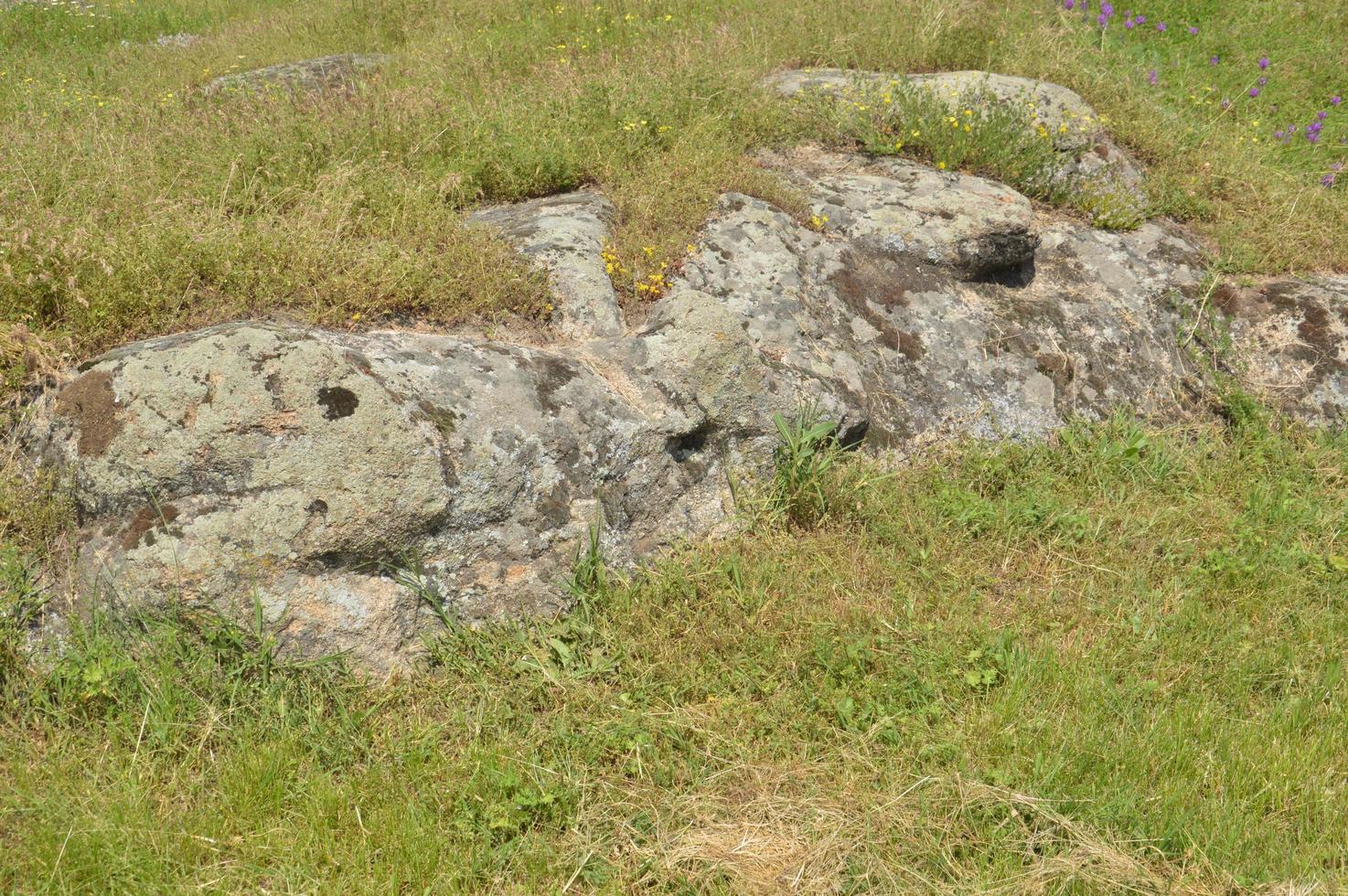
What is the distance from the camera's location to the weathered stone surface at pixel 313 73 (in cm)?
833

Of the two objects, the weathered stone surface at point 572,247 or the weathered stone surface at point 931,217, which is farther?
the weathered stone surface at point 931,217

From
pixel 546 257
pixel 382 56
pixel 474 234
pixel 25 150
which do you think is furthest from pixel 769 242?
pixel 382 56

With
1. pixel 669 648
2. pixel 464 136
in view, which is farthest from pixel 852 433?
pixel 464 136

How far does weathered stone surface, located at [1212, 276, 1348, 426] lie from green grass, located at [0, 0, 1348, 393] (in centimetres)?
35

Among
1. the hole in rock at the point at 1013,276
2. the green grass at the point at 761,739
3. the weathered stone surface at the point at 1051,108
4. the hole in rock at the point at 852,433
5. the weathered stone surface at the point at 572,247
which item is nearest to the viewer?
the green grass at the point at 761,739

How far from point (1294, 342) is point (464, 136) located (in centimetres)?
559

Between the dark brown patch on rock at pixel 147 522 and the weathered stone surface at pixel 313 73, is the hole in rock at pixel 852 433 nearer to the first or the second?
the dark brown patch on rock at pixel 147 522

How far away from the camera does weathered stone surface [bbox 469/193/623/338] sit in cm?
521

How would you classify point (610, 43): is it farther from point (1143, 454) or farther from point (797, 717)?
point (797, 717)

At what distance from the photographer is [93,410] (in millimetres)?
3920

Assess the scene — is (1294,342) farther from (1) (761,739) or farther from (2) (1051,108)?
(1) (761,739)

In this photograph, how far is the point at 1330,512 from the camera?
5.13m

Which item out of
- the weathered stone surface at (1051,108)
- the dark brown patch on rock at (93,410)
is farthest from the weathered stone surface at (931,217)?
the dark brown patch on rock at (93,410)

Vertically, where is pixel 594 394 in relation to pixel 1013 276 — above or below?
above
